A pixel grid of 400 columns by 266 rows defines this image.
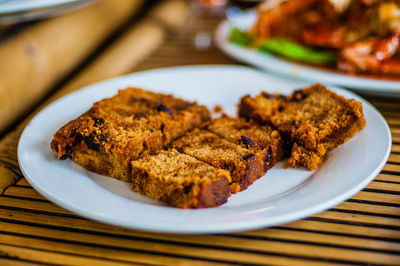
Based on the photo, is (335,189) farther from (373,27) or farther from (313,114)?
(373,27)

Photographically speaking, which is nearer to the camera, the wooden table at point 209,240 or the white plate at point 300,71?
the wooden table at point 209,240

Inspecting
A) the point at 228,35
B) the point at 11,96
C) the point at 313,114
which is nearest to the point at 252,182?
the point at 313,114

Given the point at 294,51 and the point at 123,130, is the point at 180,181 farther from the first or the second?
the point at 294,51

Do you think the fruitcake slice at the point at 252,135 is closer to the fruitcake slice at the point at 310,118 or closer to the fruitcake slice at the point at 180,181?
the fruitcake slice at the point at 310,118

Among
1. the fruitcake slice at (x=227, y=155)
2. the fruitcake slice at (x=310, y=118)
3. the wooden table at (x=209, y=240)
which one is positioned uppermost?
the fruitcake slice at (x=310, y=118)

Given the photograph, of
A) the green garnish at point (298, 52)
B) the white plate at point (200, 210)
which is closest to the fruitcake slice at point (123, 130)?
the white plate at point (200, 210)

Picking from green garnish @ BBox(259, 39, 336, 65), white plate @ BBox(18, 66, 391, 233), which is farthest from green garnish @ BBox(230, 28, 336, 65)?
white plate @ BBox(18, 66, 391, 233)

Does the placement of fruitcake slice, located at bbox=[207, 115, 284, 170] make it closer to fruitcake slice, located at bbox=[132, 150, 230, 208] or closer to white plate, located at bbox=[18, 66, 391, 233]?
white plate, located at bbox=[18, 66, 391, 233]
